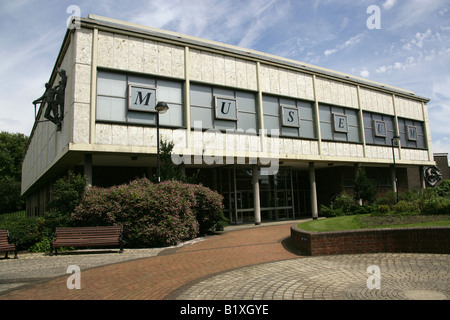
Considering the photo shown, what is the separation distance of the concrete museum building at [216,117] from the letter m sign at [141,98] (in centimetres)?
5

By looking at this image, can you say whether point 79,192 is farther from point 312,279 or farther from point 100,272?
point 312,279

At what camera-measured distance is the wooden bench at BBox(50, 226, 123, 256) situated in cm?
1072

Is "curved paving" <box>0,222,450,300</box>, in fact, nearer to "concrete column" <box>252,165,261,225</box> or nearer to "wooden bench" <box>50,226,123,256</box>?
"wooden bench" <box>50,226,123,256</box>

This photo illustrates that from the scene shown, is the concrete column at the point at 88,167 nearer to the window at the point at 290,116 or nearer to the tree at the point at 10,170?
the window at the point at 290,116

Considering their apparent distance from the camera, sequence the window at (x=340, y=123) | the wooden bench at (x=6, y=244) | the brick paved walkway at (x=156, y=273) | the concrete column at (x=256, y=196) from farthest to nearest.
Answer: the window at (x=340, y=123) → the concrete column at (x=256, y=196) → the wooden bench at (x=6, y=244) → the brick paved walkway at (x=156, y=273)

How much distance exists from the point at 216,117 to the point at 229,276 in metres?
12.1

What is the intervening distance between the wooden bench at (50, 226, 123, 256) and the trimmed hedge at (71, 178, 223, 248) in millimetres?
624

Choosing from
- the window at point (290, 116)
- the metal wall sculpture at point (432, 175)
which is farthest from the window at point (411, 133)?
the window at point (290, 116)

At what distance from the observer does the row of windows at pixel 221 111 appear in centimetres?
1541

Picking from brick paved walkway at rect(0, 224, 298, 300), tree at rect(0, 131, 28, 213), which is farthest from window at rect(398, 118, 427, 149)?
tree at rect(0, 131, 28, 213)

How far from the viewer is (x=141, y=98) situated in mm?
15867
